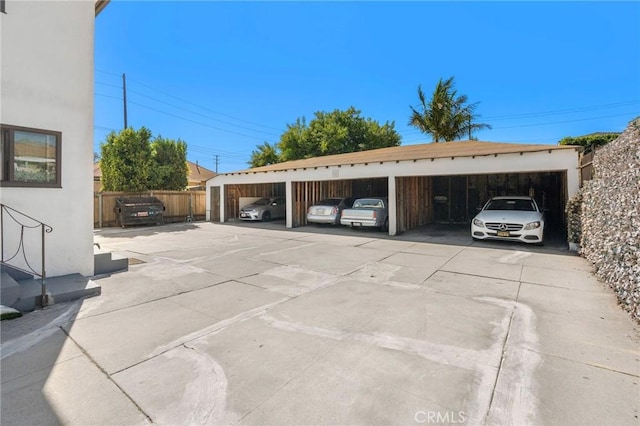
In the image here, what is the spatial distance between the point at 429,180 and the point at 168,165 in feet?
49.1

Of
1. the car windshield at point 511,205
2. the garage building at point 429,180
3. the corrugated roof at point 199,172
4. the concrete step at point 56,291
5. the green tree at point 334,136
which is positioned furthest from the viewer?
the corrugated roof at point 199,172

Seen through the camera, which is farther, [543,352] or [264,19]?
[264,19]

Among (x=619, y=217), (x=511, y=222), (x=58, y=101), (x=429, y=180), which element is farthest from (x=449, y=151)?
(x=58, y=101)

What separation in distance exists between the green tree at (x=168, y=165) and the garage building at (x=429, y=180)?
222 centimetres

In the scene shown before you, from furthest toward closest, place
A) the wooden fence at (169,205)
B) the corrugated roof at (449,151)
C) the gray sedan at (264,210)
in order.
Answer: the gray sedan at (264,210) → the wooden fence at (169,205) → the corrugated roof at (449,151)

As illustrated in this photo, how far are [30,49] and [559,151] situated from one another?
11814 mm

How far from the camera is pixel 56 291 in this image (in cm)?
439

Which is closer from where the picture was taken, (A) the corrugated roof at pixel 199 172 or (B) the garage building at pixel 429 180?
(B) the garage building at pixel 429 180

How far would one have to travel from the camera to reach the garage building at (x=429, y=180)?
28.4 feet

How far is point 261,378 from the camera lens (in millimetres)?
2395

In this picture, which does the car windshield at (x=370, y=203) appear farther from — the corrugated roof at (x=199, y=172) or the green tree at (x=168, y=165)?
the corrugated roof at (x=199, y=172)

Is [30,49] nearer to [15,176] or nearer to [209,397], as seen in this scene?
[15,176]

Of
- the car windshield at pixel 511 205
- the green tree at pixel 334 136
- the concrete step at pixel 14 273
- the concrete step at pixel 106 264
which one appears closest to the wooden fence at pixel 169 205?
the concrete step at pixel 106 264

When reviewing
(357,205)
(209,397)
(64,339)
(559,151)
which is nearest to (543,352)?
(209,397)
